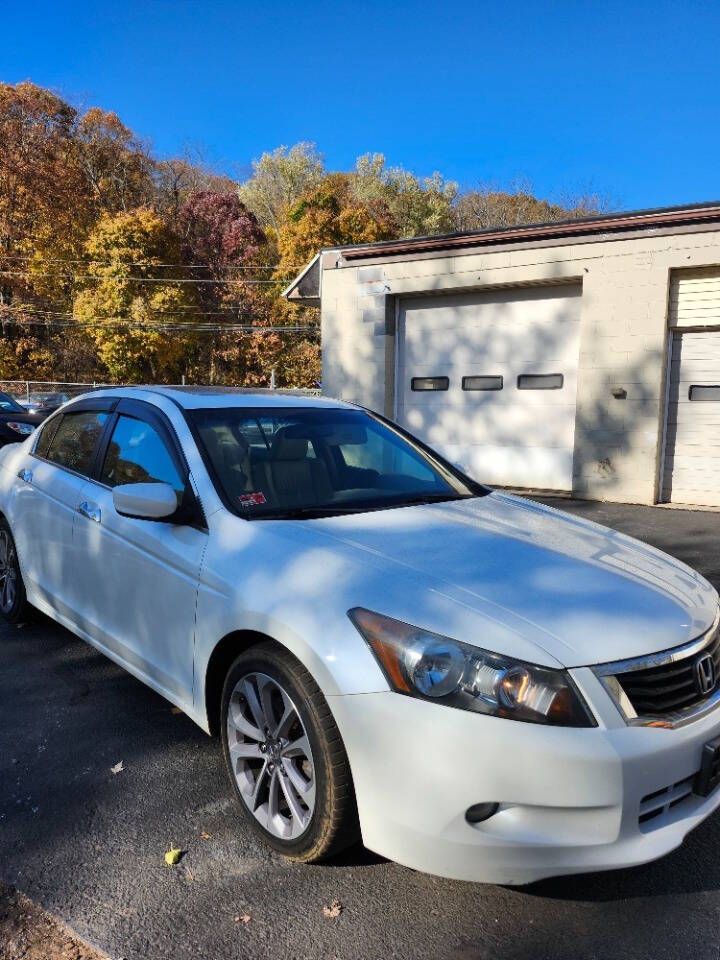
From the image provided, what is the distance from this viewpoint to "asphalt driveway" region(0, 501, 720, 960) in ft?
6.88

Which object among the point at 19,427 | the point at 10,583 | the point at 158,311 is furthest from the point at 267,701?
the point at 158,311

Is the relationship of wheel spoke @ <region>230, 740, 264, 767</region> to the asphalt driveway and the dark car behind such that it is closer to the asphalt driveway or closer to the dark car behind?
the asphalt driveway

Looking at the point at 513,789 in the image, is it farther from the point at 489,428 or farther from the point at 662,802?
the point at 489,428

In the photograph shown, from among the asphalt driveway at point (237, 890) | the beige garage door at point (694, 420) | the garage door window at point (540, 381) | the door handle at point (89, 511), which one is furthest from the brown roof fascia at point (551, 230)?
the door handle at point (89, 511)

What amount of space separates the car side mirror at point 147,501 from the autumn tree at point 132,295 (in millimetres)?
33896

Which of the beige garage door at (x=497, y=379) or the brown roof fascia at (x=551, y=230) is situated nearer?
the brown roof fascia at (x=551, y=230)

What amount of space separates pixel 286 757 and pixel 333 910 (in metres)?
0.46

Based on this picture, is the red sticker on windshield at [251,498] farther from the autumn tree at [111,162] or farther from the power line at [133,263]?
the autumn tree at [111,162]

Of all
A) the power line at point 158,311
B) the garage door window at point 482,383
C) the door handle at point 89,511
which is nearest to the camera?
the door handle at point 89,511

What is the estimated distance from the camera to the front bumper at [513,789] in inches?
76.0

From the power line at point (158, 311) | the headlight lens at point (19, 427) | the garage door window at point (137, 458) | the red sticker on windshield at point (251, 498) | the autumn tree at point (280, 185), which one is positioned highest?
the autumn tree at point (280, 185)

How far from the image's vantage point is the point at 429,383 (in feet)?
40.0

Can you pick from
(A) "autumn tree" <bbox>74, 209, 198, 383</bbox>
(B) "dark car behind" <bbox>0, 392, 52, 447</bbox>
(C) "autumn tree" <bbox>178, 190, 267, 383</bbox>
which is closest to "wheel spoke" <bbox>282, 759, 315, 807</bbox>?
(B) "dark car behind" <bbox>0, 392, 52, 447</bbox>

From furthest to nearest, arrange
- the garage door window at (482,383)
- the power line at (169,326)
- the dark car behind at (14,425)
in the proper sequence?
the power line at (169,326) < the dark car behind at (14,425) < the garage door window at (482,383)
